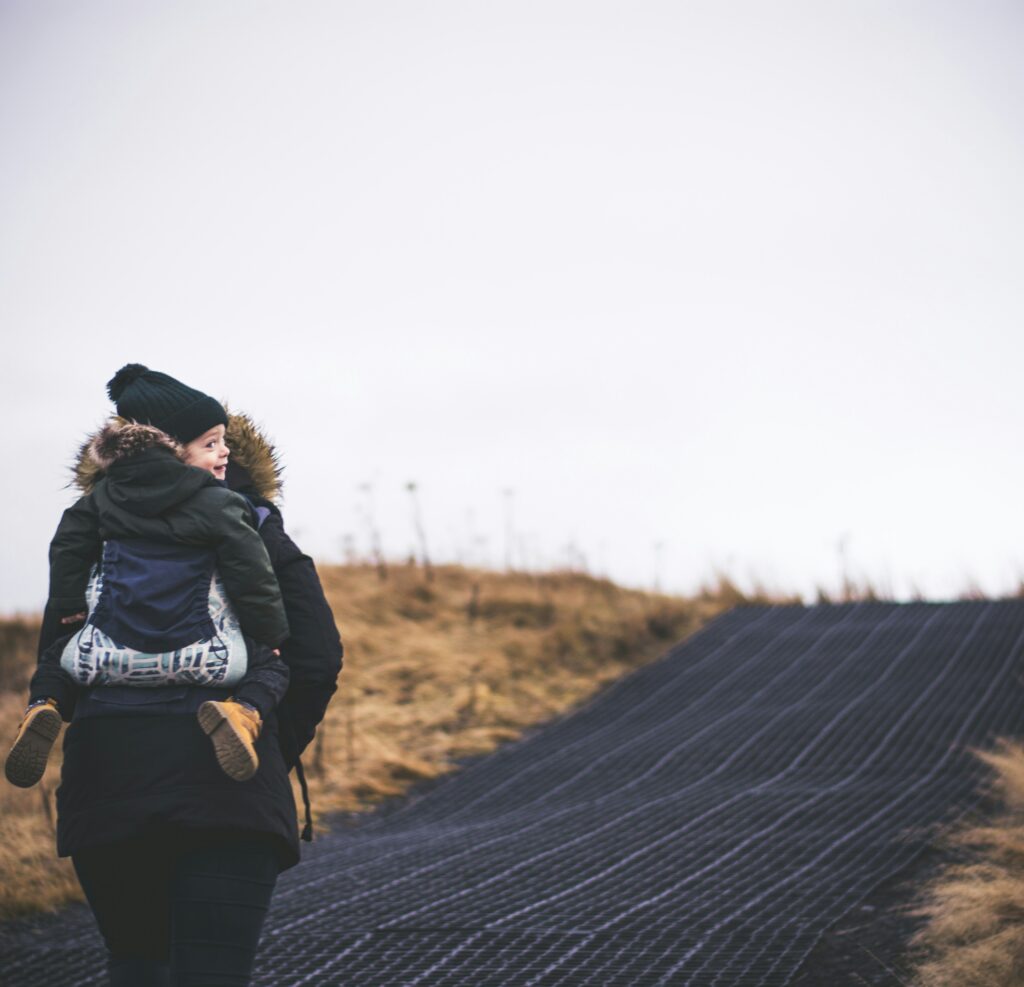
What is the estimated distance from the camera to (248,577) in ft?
6.47

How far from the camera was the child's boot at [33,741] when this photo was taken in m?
1.99

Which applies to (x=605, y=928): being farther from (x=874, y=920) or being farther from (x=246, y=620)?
(x=246, y=620)

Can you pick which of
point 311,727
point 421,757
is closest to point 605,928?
point 311,727

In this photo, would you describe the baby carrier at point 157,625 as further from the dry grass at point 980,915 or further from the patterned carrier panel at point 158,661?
the dry grass at point 980,915

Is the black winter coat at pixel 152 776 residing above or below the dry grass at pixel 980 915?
above

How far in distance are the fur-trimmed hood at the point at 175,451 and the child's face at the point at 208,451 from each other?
37mm

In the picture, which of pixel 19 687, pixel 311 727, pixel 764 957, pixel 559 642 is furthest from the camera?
pixel 559 642

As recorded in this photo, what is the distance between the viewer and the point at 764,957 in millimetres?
3758

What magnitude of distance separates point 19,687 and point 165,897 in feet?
28.1

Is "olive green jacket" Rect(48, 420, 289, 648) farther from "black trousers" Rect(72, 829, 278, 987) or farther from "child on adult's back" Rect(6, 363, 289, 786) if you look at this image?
"black trousers" Rect(72, 829, 278, 987)

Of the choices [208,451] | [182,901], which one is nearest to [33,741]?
[182,901]

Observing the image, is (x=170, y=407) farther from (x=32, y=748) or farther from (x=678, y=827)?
(x=678, y=827)


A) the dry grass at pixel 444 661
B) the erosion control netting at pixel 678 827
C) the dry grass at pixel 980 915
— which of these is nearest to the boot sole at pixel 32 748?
the erosion control netting at pixel 678 827

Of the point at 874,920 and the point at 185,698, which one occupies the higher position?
the point at 185,698
